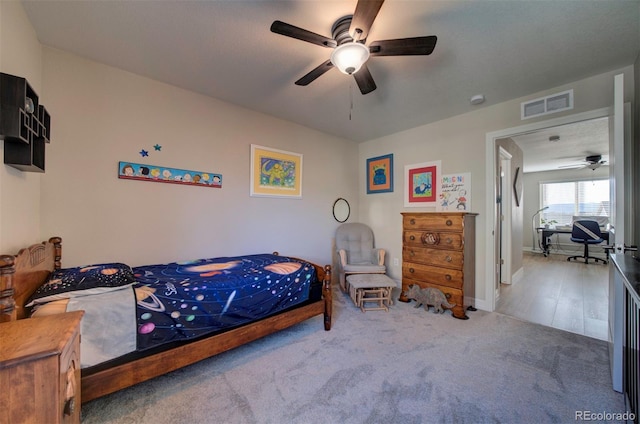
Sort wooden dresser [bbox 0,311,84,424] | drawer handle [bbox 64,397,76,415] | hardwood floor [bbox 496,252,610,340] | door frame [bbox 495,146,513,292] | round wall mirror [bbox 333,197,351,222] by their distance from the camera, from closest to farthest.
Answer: wooden dresser [bbox 0,311,84,424]
drawer handle [bbox 64,397,76,415]
hardwood floor [bbox 496,252,610,340]
door frame [bbox 495,146,513,292]
round wall mirror [bbox 333,197,351,222]

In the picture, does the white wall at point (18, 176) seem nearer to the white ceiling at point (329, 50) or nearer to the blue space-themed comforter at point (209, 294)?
the white ceiling at point (329, 50)

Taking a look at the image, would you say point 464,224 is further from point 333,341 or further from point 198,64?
point 198,64

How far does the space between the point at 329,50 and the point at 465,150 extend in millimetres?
2237

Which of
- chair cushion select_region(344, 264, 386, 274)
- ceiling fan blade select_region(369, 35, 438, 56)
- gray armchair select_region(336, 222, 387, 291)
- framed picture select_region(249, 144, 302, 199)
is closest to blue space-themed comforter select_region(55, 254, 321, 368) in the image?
chair cushion select_region(344, 264, 386, 274)

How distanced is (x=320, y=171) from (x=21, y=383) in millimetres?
3444

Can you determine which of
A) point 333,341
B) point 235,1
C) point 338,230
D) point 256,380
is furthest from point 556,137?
point 256,380

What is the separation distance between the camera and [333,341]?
2225 mm

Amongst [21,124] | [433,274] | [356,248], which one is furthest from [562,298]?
[21,124]

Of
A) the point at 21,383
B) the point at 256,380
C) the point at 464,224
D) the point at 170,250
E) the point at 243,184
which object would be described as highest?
the point at 243,184

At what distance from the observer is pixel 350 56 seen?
1.56 metres

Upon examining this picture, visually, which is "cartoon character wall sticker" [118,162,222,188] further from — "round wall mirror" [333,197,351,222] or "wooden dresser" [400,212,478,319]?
"wooden dresser" [400,212,478,319]

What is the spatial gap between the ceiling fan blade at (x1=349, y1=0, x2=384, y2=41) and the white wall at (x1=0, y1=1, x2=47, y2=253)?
196 centimetres

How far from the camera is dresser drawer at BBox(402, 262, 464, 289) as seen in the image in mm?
2787

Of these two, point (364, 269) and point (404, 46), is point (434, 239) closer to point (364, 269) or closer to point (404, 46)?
point (364, 269)
